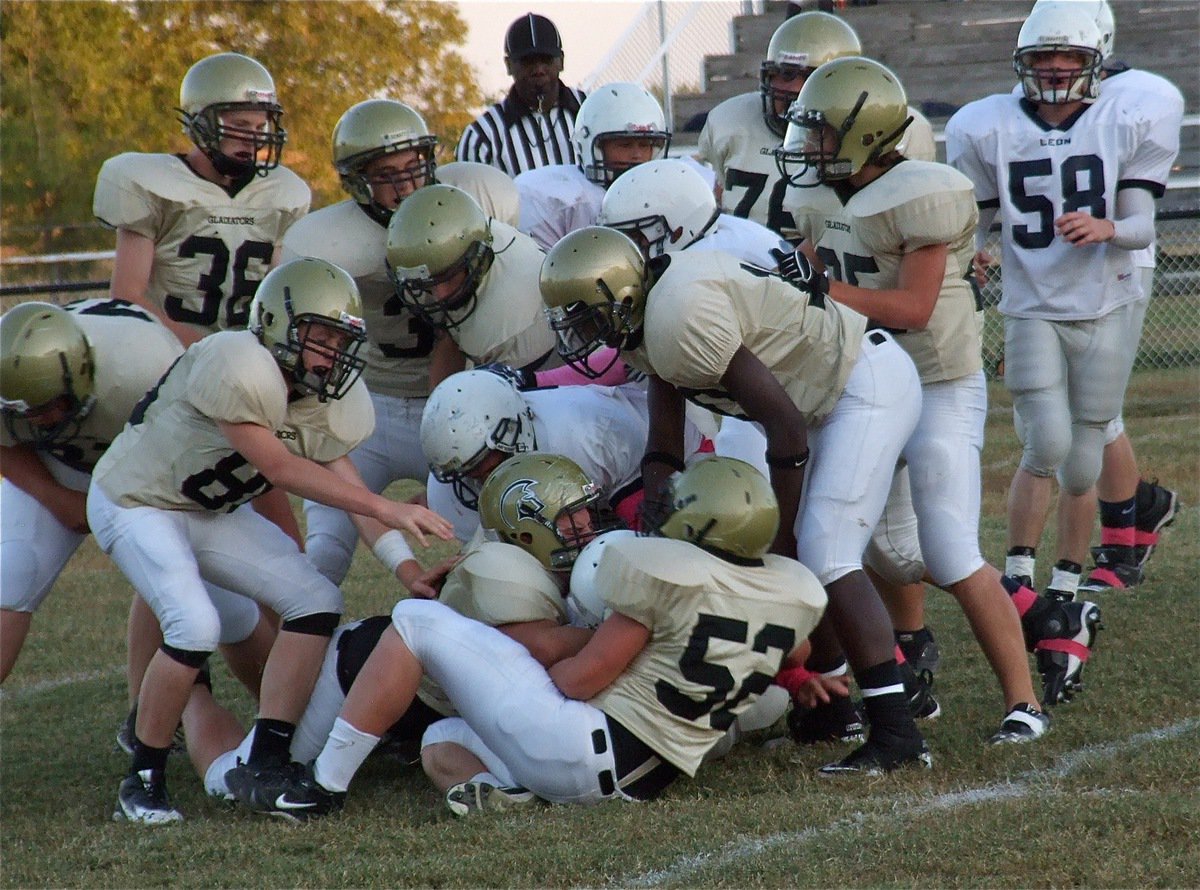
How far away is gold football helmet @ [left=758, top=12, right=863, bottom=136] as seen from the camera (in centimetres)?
482

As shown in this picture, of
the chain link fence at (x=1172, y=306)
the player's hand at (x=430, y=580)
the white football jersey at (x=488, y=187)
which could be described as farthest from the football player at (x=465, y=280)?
the chain link fence at (x=1172, y=306)

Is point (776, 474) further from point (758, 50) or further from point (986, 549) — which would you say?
point (758, 50)

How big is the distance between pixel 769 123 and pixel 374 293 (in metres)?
1.43

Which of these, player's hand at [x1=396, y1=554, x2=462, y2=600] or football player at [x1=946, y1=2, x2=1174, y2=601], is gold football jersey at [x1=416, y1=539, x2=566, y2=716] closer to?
player's hand at [x1=396, y1=554, x2=462, y2=600]

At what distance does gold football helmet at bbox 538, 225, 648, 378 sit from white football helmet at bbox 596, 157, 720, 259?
14 cm

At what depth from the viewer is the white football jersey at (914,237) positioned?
3.84 meters

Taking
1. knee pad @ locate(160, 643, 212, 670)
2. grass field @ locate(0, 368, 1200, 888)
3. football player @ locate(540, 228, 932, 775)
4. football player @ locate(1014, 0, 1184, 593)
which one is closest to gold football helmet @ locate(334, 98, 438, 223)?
football player @ locate(540, 228, 932, 775)

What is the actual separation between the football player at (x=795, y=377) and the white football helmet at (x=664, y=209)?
0.15 metres

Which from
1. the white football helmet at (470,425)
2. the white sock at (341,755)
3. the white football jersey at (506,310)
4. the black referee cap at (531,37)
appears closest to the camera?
the white sock at (341,755)

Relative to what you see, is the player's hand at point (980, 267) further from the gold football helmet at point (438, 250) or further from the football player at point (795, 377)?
the gold football helmet at point (438, 250)

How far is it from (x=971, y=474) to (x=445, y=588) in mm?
1371

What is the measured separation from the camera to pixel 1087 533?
17.1 feet

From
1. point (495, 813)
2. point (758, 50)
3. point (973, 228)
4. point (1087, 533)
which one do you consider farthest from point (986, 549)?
point (758, 50)

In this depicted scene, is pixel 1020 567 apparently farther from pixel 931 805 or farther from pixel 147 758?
pixel 147 758
